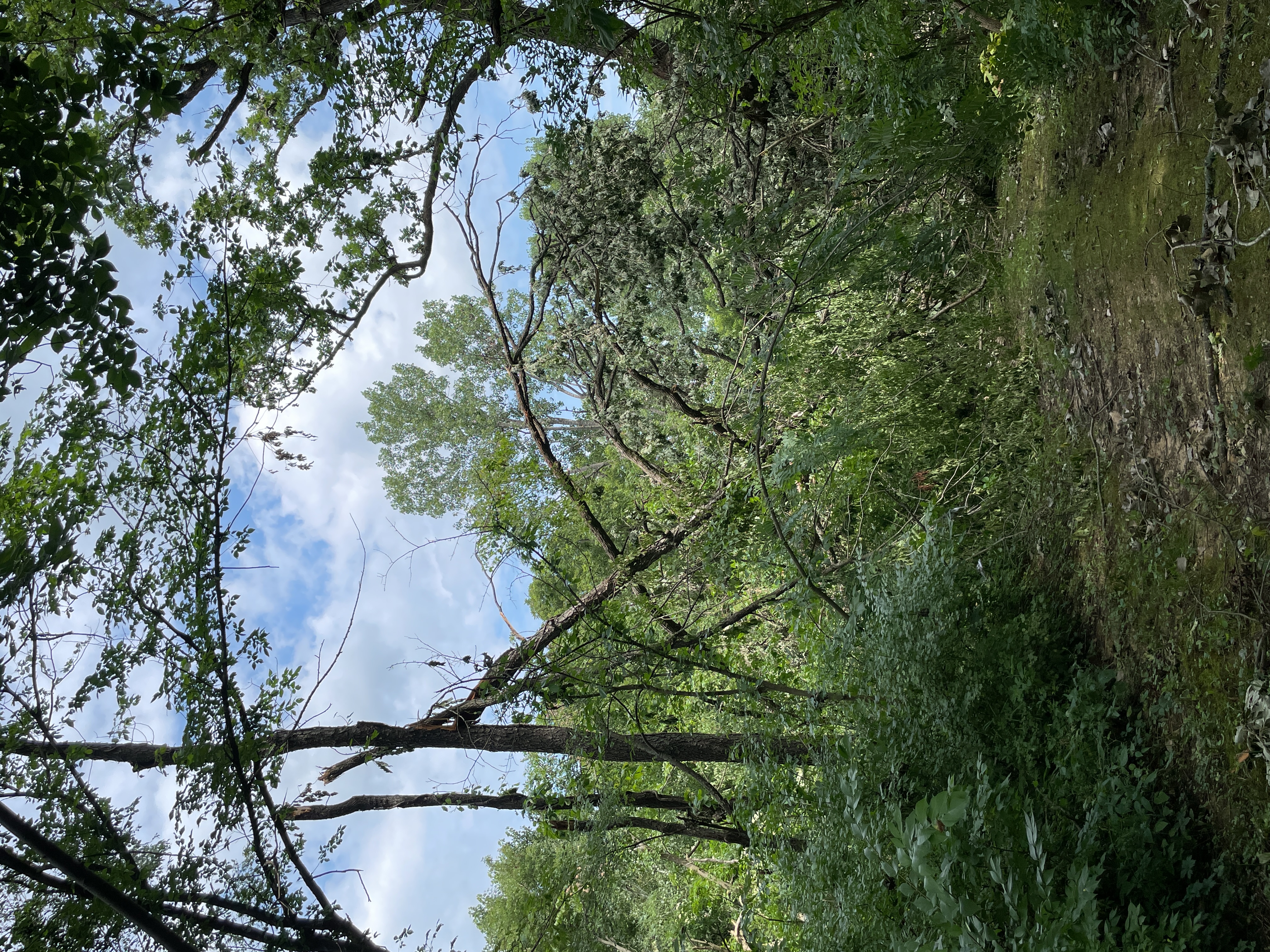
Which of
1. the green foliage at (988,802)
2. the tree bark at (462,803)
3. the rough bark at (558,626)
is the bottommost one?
the green foliage at (988,802)

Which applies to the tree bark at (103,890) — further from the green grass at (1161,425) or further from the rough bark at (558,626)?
the green grass at (1161,425)

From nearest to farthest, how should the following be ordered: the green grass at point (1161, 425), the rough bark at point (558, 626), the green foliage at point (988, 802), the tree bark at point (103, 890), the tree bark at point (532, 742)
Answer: the tree bark at point (103, 890) < the green foliage at point (988, 802) < the green grass at point (1161, 425) < the tree bark at point (532, 742) < the rough bark at point (558, 626)

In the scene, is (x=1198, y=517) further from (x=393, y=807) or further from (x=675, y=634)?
(x=393, y=807)

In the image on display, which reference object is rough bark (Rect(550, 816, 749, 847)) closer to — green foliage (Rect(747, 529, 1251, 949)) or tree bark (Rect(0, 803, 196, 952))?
green foliage (Rect(747, 529, 1251, 949))

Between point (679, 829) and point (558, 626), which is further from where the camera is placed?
point (558, 626)

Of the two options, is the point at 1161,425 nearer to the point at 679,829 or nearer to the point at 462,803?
the point at 679,829

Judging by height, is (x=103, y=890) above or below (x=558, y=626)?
below

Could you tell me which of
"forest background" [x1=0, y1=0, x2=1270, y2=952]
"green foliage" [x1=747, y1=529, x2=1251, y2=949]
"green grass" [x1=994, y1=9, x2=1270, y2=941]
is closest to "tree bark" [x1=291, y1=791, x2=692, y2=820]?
"forest background" [x1=0, y1=0, x2=1270, y2=952]

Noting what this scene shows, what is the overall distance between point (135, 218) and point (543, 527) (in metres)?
3.76

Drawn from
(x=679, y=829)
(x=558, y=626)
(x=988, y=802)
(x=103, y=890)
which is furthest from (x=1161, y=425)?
(x=558, y=626)

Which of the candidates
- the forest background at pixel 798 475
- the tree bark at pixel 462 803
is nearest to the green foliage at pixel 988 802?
the forest background at pixel 798 475

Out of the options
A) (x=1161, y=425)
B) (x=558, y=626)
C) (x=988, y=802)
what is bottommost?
(x=988, y=802)

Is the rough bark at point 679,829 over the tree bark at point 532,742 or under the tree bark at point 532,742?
under

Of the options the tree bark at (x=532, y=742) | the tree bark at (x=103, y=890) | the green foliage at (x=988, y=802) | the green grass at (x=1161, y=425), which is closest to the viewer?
the tree bark at (x=103, y=890)
